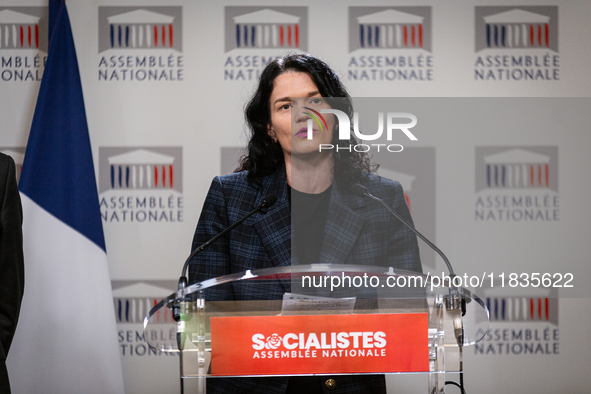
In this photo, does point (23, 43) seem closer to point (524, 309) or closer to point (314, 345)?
point (314, 345)

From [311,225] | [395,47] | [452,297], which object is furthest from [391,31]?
[452,297]

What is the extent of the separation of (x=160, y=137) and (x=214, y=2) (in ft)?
2.52

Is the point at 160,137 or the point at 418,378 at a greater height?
the point at 160,137

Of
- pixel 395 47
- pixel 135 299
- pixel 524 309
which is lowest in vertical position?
pixel 135 299

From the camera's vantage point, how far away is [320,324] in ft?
3.99

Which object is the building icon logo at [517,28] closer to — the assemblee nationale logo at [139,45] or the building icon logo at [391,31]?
the building icon logo at [391,31]

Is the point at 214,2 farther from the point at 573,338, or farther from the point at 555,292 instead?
the point at 573,338

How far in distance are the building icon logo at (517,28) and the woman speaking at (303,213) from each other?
4.32ft

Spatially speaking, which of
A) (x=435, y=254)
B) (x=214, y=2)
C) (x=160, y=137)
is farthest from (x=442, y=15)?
(x=435, y=254)

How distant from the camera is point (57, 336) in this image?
8.17 ft

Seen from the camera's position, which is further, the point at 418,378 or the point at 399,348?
the point at 418,378

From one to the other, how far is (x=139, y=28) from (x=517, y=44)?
1.98 metres

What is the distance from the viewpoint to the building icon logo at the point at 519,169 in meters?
1.44

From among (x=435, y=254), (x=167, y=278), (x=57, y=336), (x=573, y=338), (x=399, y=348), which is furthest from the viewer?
(x=167, y=278)
